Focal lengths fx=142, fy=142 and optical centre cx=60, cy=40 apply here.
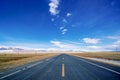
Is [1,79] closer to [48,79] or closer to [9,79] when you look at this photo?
[9,79]

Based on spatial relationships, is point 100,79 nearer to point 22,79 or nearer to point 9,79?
point 22,79

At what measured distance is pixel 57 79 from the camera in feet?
28.6

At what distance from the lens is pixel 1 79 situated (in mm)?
8969

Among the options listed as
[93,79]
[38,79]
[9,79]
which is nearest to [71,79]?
[93,79]

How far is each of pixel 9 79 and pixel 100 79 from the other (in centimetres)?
566

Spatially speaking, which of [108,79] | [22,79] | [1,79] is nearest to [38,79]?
[22,79]

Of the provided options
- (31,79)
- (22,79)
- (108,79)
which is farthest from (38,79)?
(108,79)

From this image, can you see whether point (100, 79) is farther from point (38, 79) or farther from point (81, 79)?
point (38, 79)

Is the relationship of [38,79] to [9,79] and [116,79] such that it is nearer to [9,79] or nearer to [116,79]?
[9,79]

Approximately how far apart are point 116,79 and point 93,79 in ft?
4.67

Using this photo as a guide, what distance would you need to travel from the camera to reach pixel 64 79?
28.5 feet

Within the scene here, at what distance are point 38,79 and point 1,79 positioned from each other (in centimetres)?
238

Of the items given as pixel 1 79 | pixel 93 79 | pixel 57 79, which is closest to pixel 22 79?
pixel 1 79

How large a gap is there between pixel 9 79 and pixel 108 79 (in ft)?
20.2
